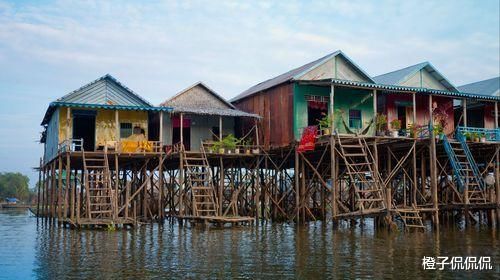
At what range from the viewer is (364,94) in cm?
3027

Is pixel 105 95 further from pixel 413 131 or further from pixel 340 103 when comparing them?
pixel 413 131

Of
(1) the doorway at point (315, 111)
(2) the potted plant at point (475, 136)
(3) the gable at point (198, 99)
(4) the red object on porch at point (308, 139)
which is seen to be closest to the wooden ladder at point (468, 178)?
(2) the potted plant at point (475, 136)

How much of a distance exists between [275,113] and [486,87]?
13750 mm

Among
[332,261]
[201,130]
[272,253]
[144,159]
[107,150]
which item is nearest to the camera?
[332,261]

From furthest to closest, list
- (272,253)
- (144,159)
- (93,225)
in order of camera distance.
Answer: (144,159), (93,225), (272,253)

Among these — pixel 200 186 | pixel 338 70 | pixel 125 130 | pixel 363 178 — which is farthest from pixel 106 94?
pixel 363 178

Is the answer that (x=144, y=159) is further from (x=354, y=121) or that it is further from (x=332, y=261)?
(x=332, y=261)

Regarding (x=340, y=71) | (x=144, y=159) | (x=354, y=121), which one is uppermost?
(x=340, y=71)

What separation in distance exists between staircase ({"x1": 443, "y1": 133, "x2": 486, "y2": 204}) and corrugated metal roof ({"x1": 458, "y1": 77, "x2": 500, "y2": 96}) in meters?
6.23

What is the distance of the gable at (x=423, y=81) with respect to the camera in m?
30.3

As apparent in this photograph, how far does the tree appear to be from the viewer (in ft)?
271

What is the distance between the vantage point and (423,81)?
30828 mm

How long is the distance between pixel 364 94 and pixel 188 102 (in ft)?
30.6

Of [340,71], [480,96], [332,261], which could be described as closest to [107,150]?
[340,71]
